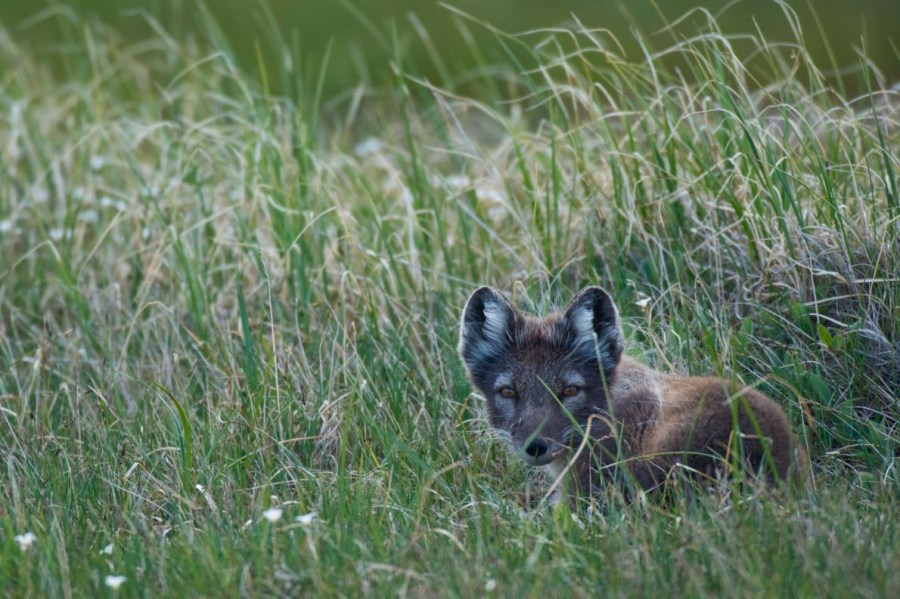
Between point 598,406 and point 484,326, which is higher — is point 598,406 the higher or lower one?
the lower one

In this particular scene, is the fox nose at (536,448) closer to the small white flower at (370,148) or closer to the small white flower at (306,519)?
the small white flower at (306,519)

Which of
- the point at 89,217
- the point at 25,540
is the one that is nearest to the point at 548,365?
the point at 25,540

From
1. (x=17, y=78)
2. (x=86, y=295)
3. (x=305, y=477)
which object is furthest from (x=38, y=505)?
(x=17, y=78)

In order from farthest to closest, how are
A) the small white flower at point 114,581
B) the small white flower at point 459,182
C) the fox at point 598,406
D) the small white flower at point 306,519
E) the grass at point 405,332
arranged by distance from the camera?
the small white flower at point 459,182, the fox at point 598,406, the small white flower at point 306,519, the grass at point 405,332, the small white flower at point 114,581

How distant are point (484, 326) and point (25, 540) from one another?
205 cm

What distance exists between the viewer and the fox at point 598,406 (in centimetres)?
467

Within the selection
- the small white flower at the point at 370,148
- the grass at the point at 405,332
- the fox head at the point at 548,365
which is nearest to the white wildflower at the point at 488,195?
the grass at the point at 405,332

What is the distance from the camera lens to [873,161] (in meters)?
6.59

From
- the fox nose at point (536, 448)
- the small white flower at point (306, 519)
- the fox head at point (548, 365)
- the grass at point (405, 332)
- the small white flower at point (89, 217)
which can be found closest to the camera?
the grass at point (405, 332)

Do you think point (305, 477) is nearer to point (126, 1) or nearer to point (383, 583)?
point (383, 583)

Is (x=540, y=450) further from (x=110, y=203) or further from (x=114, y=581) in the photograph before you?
(x=110, y=203)

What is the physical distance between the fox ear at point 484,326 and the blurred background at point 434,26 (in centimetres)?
781

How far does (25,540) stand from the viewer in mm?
4363

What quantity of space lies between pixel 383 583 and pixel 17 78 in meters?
6.58
